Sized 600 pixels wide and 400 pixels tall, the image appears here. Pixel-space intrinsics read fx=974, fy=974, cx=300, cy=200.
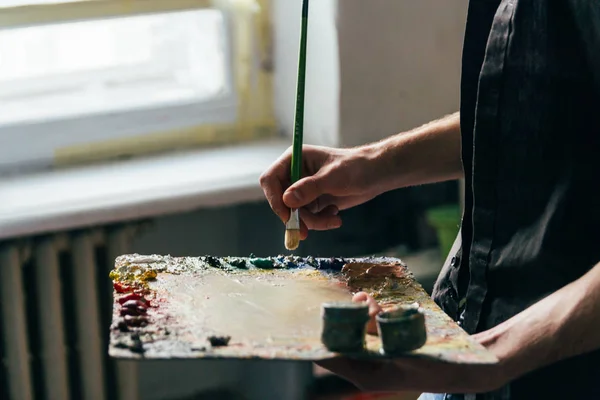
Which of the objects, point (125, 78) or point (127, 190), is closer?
point (127, 190)

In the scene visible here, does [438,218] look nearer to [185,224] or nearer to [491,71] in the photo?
[185,224]

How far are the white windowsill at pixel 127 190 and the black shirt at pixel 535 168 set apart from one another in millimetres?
873

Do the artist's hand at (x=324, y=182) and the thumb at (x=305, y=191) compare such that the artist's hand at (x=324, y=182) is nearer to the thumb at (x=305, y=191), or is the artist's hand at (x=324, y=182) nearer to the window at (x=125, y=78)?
the thumb at (x=305, y=191)

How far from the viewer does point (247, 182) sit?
1.86m

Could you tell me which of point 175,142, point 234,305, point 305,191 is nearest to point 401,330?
point 234,305

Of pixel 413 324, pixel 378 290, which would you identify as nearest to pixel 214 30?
pixel 378 290

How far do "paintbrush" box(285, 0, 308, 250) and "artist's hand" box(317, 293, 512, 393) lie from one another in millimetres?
276

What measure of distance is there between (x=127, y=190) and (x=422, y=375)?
1071 millimetres

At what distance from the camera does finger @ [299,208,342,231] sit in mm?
1203

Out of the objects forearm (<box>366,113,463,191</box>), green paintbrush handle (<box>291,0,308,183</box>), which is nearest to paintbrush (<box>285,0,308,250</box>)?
green paintbrush handle (<box>291,0,308,183</box>)

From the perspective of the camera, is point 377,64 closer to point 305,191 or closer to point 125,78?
point 125,78

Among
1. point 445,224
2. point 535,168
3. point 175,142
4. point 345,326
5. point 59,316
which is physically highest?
point 535,168

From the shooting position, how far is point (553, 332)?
2.86 ft

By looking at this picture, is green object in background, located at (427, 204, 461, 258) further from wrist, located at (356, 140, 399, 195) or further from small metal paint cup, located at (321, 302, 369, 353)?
small metal paint cup, located at (321, 302, 369, 353)
